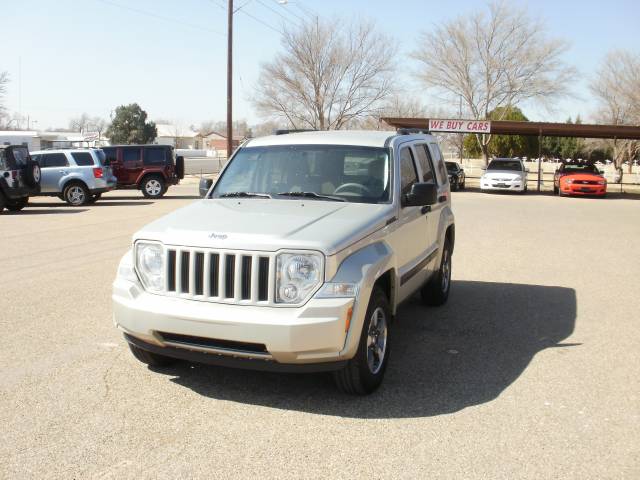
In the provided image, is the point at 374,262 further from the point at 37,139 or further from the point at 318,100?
the point at 37,139

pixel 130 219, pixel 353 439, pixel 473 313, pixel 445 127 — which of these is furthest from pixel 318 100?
pixel 353 439

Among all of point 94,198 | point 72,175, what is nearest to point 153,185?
point 94,198

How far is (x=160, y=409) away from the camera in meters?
4.45

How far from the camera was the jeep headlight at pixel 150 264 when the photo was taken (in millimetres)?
4566

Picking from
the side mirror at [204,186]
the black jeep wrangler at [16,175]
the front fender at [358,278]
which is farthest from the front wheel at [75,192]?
the front fender at [358,278]

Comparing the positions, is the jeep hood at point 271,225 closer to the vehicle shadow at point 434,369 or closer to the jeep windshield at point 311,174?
the jeep windshield at point 311,174

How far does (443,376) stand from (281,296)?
1.66 meters

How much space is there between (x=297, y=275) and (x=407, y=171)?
2206 millimetres

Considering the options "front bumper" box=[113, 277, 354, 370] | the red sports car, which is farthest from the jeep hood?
the red sports car

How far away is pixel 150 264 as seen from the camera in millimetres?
4633

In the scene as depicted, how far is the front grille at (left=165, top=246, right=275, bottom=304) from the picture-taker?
4250 mm

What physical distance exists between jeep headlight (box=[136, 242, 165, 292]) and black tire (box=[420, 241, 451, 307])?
337 cm

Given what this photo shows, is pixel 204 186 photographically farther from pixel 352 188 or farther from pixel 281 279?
pixel 281 279

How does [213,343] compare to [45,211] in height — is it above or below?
above
